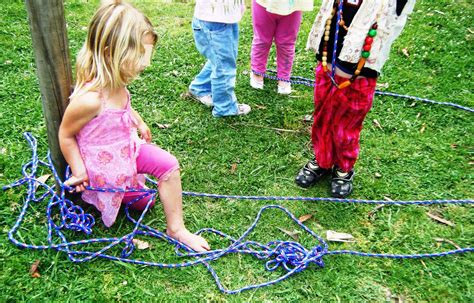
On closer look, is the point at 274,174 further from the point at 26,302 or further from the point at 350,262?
the point at 26,302

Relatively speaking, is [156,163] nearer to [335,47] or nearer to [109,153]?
[109,153]

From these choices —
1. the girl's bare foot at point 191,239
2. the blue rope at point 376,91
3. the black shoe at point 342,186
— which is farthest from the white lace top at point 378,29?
the blue rope at point 376,91

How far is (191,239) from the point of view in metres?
2.65

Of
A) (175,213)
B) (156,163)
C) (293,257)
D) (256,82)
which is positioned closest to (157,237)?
(175,213)

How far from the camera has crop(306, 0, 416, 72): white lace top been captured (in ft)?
8.04

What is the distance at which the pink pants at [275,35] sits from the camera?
12.4 ft

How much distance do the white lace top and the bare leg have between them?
1183 mm

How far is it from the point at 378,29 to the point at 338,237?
1.23 metres

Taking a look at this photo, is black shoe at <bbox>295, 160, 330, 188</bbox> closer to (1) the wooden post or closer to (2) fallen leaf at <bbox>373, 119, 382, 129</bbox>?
(2) fallen leaf at <bbox>373, 119, 382, 129</bbox>

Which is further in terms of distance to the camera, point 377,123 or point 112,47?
point 377,123

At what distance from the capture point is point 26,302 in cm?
226

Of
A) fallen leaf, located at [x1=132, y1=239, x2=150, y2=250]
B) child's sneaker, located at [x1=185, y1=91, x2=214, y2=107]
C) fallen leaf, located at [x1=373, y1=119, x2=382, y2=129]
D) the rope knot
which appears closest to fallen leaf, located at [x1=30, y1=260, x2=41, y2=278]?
fallen leaf, located at [x1=132, y1=239, x2=150, y2=250]

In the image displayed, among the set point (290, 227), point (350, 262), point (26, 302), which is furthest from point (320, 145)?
point (26, 302)

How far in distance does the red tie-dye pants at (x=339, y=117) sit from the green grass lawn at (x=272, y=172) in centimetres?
28
